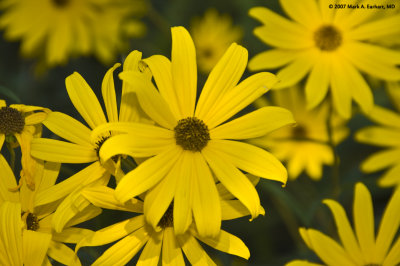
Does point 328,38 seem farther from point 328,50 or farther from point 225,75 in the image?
point 225,75

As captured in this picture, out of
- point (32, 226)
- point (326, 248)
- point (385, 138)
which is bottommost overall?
point (326, 248)

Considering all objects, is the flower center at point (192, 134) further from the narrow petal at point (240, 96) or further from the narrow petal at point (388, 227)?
the narrow petal at point (388, 227)

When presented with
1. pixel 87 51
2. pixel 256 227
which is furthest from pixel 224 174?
pixel 87 51

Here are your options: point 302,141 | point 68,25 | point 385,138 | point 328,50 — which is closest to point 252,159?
point 328,50

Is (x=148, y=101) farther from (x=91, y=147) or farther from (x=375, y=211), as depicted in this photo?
(x=375, y=211)

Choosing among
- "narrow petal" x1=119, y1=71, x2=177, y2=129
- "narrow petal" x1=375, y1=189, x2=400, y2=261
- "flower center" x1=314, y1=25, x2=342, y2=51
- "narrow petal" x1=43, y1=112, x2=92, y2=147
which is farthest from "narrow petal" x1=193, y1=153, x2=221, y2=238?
"flower center" x1=314, y1=25, x2=342, y2=51

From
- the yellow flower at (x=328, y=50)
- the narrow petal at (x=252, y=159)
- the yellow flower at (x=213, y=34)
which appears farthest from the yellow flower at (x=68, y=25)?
the narrow petal at (x=252, y=159)
